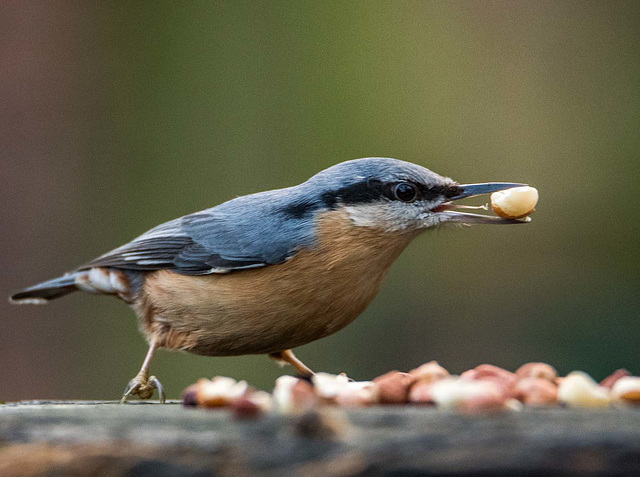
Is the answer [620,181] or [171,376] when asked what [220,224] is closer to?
[171,376]

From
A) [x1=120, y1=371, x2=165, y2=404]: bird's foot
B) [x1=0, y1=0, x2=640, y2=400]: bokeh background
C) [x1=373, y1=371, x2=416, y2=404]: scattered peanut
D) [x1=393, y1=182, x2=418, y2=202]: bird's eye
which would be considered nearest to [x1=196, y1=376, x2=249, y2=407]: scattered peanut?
[x1=373, y1=371, x2=416, y2=404]: scattered peanut

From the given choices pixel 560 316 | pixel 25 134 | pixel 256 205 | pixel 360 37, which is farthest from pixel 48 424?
pixel 360 37

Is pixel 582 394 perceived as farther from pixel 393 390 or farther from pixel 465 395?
pixel 393 390

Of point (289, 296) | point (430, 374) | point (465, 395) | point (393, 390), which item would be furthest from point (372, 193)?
point (465, 395)

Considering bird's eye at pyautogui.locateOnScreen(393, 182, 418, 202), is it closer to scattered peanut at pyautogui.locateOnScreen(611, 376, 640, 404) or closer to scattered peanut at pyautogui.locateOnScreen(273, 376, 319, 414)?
scattered peanut at pyautogui.locateOnScreen(611, 376, 640, 404)

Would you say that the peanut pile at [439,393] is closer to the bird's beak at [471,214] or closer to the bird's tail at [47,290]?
the bird's beak at [471,214]

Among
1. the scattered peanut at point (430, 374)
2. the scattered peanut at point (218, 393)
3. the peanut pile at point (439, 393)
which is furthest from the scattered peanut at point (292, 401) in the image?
the scattered peanut at point (430, 374)
